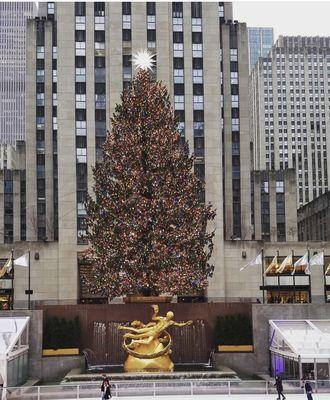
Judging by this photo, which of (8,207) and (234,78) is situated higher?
(234,78)

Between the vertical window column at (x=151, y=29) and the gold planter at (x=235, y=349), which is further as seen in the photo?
the vertical window column at (x=151, y=29)

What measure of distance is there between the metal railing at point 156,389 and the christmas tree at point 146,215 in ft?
39.2

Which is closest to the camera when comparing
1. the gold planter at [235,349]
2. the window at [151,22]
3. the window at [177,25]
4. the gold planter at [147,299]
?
the gold planter at [235,349]

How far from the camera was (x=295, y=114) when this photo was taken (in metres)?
181

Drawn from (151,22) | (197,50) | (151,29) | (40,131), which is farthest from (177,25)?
(40,131)

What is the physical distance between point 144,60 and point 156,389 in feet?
153

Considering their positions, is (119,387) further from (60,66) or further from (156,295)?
(60,66)

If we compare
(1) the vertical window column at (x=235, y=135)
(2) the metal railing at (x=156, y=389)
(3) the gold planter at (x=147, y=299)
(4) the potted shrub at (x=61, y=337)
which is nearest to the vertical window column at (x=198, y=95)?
(1) the vertical window column at (x=235, y=135)

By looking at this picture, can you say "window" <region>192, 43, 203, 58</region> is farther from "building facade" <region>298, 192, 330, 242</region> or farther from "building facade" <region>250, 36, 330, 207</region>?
"building facade" <region>250, 36, 330, 207</region>

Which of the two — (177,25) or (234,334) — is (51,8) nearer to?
(177,25)

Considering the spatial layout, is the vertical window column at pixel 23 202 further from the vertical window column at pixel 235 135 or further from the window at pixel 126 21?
the window at pixel 126 21

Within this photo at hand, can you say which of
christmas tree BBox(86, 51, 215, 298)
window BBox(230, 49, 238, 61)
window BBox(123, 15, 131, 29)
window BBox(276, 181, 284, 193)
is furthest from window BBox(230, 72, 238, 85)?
christmas tree BBox(86, 51, 215, 298)

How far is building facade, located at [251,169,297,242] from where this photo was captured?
104 meters

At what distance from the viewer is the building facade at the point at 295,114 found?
173m
